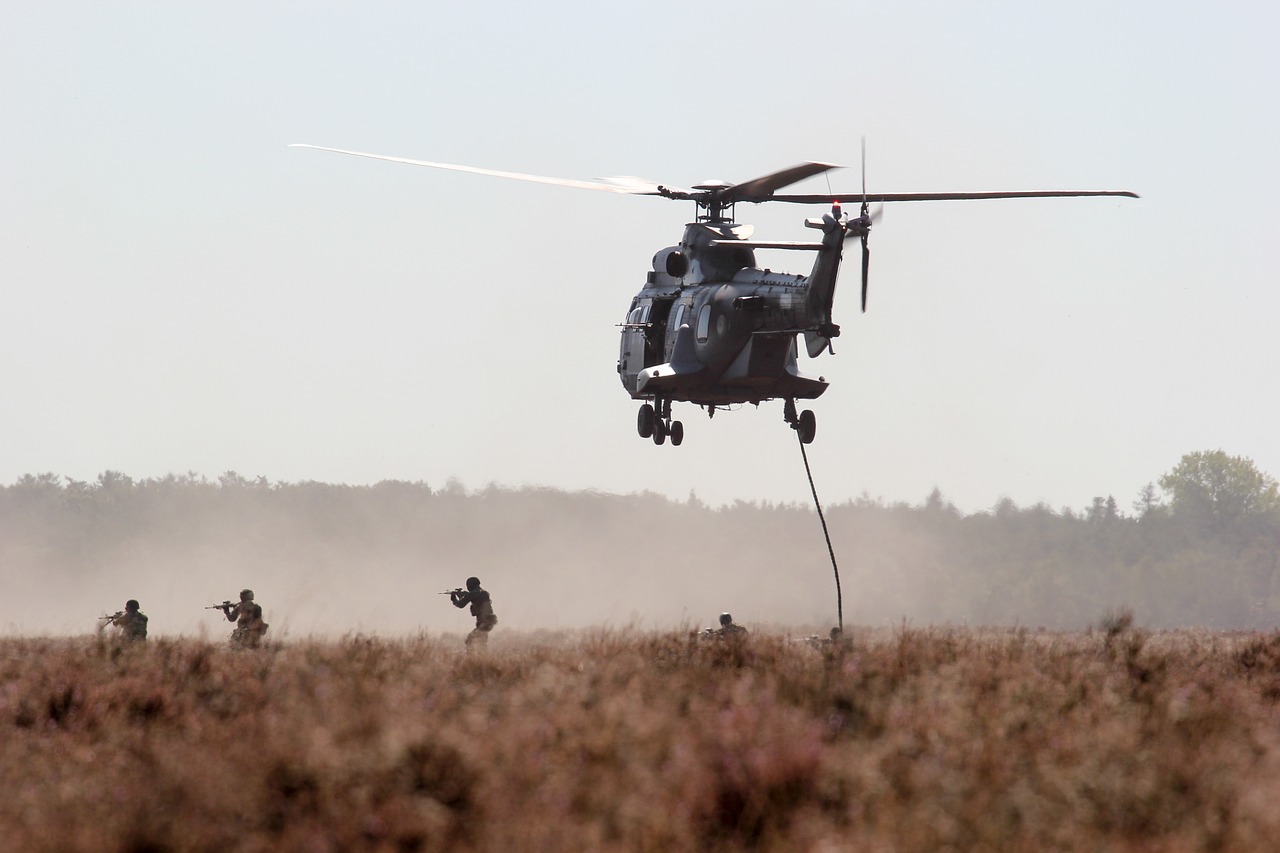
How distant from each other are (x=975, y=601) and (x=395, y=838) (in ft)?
261

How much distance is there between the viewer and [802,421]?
86.7 feet

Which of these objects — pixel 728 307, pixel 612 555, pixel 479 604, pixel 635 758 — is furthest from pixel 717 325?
pixel 612 555

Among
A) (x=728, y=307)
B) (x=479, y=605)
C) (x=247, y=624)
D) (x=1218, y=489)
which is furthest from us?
→ (x=1218, y=489)

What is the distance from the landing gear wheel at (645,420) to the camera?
27250mm

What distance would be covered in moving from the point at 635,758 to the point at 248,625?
12.1 meters

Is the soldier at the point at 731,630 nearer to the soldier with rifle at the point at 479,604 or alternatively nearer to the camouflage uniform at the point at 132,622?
the soldier with rifle at the point at 479,604

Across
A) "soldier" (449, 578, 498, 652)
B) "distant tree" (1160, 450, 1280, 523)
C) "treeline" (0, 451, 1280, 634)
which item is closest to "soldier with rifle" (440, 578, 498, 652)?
"soldier" (449, 578, 498, 652)

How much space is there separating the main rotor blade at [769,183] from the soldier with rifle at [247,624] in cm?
991

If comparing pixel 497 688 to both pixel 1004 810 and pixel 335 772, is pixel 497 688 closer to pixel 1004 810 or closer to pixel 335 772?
pixel 335 772

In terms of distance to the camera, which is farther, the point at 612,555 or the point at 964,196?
the point at 612,555

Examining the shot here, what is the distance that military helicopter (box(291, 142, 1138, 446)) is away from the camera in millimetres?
23031

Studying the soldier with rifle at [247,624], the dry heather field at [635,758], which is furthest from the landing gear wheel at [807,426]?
the dry heather field at [635,758]

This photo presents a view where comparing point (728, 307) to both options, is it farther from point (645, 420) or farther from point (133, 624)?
point (133, 624)

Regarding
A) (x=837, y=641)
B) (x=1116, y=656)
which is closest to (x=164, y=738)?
(x=837, y=641)
